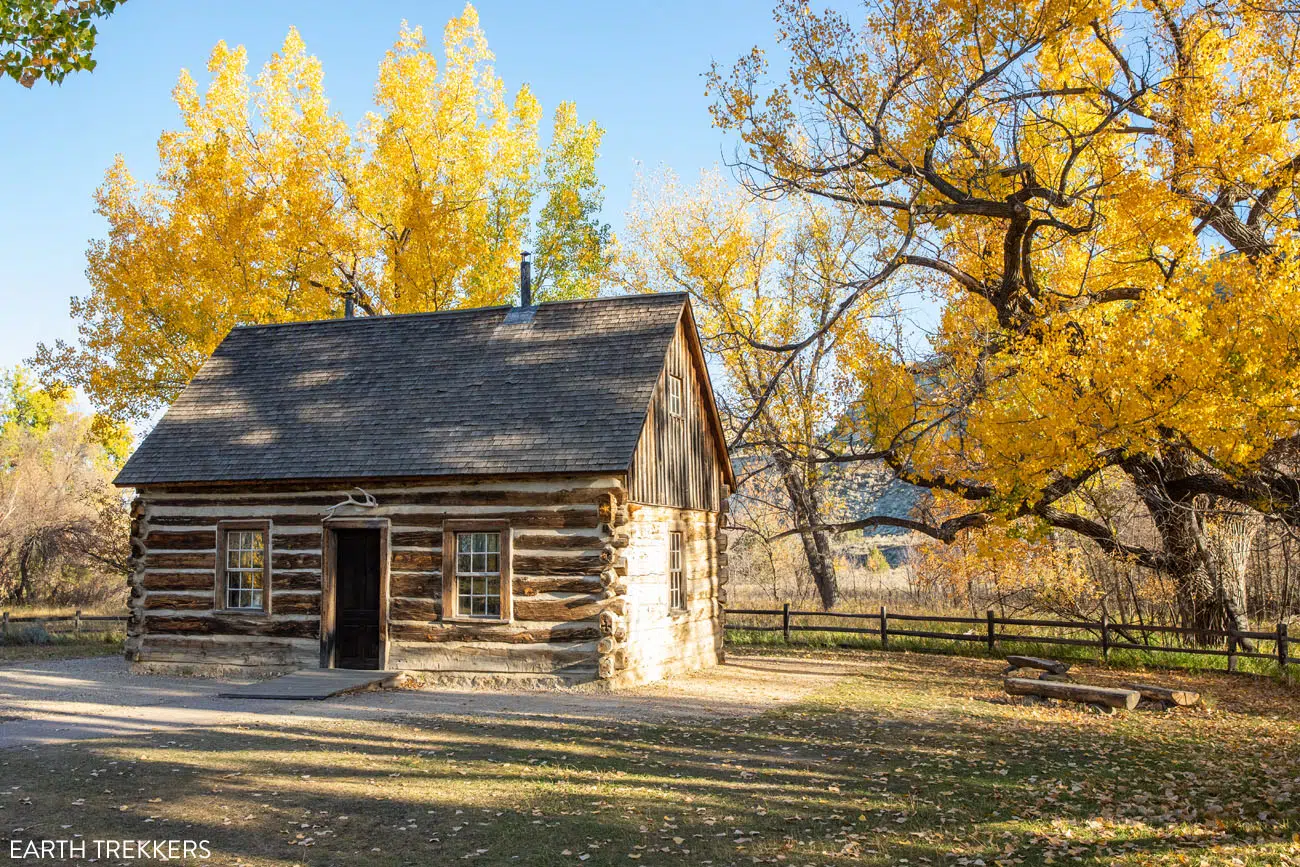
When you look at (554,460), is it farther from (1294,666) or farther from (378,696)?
(1294,666)

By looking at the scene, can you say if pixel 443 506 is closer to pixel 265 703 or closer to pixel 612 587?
pixel 612 587

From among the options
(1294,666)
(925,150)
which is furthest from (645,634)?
(1294,666)

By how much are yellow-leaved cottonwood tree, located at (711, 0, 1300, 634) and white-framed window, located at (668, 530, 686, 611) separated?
439 centimetres

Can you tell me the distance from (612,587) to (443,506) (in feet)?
10.2

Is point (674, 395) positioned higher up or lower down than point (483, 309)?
lower down

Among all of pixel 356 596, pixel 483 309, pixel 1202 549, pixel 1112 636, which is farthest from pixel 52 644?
pixel 1202 549

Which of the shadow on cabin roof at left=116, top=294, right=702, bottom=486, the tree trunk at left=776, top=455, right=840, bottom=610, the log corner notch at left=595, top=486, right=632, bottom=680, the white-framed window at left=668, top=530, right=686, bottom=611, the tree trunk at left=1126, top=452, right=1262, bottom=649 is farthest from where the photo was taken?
the tree trunk at left=776, top=455, right=840, bottom=610

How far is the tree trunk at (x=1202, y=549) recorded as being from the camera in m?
17.8

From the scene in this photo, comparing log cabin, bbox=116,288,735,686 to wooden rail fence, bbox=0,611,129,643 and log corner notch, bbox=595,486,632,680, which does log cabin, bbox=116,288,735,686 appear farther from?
wooden rail fence, bbox=0,611,129,643

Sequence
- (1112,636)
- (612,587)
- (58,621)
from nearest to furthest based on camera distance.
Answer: (612,587) < (1112,636) < (58,621)

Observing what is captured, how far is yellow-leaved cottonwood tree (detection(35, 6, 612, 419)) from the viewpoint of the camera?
2498cm

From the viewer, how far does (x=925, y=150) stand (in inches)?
583

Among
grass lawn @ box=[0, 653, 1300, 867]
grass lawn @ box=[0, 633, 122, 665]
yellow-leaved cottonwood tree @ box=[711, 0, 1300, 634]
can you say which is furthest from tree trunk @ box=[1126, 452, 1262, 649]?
grass lawn @ box=[0, 633, 122, 665]

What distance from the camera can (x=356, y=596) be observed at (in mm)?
15992
